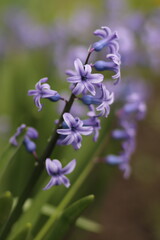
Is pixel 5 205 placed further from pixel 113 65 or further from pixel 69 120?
pixel 113 65

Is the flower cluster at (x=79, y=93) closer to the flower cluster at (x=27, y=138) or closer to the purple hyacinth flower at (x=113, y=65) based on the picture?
the purple hyacinth flower at (x=113, y=65)

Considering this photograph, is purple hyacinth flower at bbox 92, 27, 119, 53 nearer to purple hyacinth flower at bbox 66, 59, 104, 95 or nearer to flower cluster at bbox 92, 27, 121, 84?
flower cluster at bbox 92, 27, 121, 84

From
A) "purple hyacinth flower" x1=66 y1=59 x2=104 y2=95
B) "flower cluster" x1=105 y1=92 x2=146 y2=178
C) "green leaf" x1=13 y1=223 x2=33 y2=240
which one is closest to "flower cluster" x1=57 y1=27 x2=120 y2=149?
"purple hyacinth flower" x1=66 y1=59 x2=104 y2=95

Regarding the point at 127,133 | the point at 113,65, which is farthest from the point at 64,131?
the point at 127,133

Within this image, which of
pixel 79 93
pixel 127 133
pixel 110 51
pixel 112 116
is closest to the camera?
pixel 79 93

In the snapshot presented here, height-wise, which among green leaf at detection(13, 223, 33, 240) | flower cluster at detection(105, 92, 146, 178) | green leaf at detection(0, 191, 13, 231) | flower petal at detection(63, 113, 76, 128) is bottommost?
green leaf at detection(13, 223, 33, 240)

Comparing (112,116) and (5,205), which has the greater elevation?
(112,116)
